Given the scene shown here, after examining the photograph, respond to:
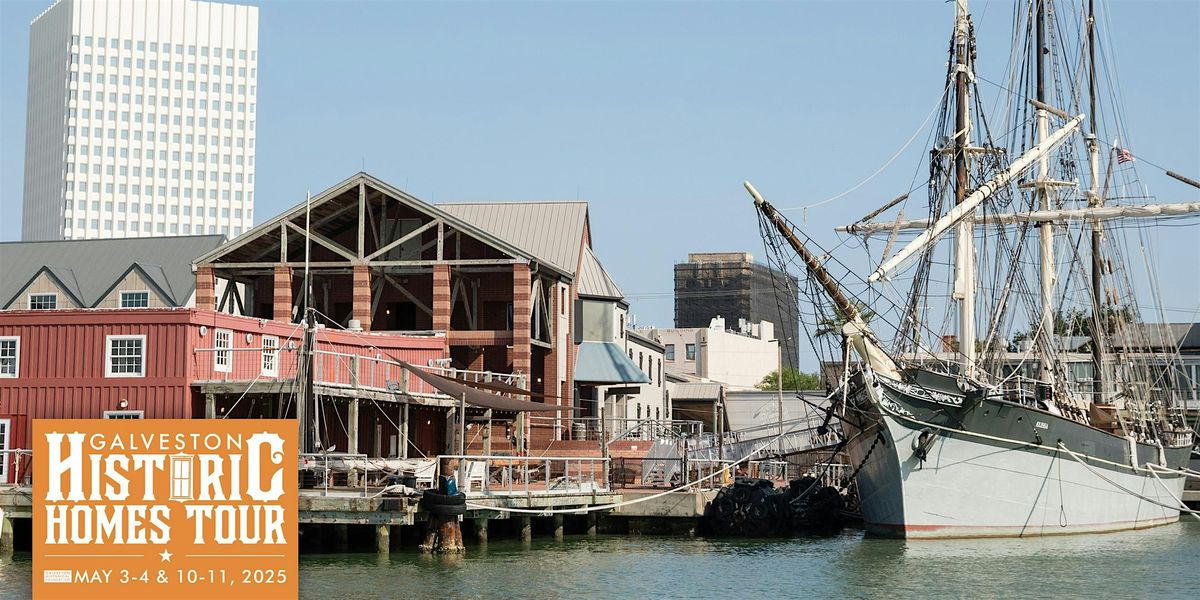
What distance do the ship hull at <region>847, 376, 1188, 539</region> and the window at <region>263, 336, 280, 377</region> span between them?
1821 centimetres

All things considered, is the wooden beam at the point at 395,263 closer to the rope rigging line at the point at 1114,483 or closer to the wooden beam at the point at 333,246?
the wooden beam at the point at 333,246

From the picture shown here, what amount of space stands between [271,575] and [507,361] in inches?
1231

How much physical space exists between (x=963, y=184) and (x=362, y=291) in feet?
75.8

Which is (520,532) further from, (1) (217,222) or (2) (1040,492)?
(1) (217,222)

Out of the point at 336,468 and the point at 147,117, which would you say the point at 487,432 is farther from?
the point at 147,117

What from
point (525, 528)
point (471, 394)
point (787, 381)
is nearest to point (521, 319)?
point (471, 394)

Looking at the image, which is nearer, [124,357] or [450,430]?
[124,357]

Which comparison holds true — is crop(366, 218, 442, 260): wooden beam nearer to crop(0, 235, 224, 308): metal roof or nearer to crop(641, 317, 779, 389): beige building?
crop(0, 235, 224, 308): metal roof

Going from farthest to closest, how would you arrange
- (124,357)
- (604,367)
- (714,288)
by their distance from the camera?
(714,288)
(604,367)
(124,357)

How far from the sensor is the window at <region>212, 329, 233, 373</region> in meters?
44.1

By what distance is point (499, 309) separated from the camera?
201ft

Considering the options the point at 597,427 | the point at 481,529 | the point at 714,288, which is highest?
the point at 714,288

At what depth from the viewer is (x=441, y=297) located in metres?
56.8

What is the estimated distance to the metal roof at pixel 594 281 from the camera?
215 feet
